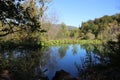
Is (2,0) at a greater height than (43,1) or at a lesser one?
lesser

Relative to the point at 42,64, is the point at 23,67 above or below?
above

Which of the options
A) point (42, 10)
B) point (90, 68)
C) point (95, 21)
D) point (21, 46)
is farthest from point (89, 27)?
point (90, 68)

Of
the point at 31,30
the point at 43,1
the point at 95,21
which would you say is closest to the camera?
the point at 31,30

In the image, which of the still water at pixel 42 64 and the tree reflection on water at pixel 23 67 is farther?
the still water at pixel 42 64

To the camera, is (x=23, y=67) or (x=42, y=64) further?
(x=42, y=64)

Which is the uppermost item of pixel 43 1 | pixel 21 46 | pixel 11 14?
pixel 43 1

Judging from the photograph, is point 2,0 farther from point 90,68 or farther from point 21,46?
point 21,46

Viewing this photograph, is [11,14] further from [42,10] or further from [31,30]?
[42,10]

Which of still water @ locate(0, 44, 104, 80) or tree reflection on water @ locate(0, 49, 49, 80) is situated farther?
still water @ locate(0, 44, 104, 80)

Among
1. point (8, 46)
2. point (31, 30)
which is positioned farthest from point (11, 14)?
point (8, 46)

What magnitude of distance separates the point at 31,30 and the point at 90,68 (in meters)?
3.92

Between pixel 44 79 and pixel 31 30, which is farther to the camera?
pixel 44 79

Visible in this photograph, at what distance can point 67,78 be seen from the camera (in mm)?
8289

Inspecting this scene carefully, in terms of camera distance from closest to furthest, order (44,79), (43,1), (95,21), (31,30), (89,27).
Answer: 1. (31,30)
2. (44,79)
3. (43,1)
4. (89,27)
5. (95,21)
